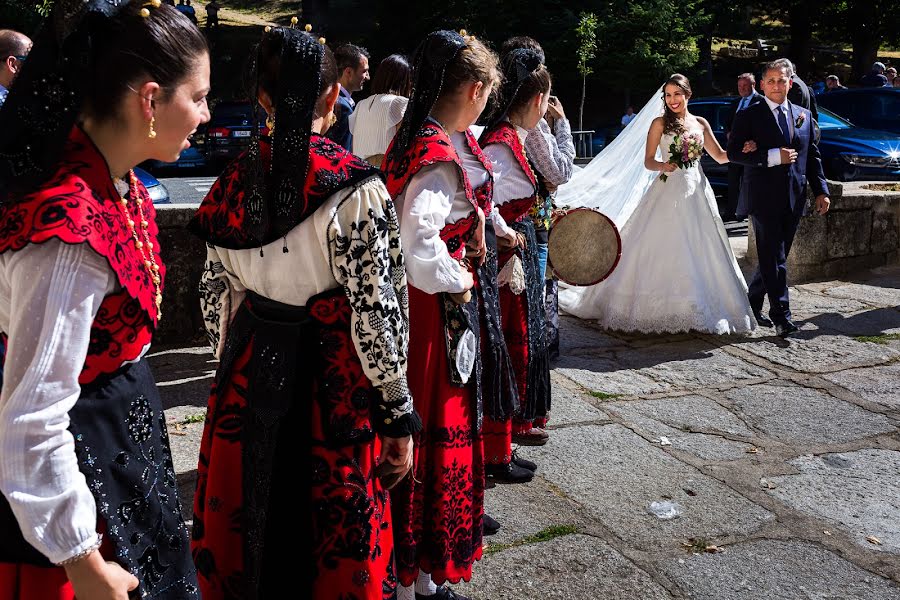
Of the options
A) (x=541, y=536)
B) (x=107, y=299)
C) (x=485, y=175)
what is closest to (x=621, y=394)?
(x=541, y=536)

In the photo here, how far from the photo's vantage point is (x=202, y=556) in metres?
2.42

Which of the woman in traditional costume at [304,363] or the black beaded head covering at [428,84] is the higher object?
the black beaded head covering at [428,84]

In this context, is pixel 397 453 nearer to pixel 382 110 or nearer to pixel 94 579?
pixel 94 579

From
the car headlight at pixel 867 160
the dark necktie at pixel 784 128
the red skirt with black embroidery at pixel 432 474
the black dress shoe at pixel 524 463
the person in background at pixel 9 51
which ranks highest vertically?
the person in background at pixel 9 51

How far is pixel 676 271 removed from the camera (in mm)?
6816

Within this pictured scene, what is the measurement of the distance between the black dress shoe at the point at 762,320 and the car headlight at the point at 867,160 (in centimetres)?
709

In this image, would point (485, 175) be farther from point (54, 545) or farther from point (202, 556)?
point (54, 545)

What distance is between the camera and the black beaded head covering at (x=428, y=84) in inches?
118

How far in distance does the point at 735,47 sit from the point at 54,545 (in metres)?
37.0

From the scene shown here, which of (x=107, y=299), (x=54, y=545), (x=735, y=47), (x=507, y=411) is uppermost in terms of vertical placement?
(x=735, y=47)

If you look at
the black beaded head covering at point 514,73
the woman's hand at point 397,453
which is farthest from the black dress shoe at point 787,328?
the woman's hand at point 397,453

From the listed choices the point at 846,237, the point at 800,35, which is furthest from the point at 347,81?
the point at 800,35

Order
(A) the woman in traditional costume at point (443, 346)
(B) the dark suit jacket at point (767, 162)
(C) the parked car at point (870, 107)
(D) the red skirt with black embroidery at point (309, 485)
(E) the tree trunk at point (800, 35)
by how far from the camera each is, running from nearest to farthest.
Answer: (D) the red skirt with black embroidery at point (309, 485)
(A) the woman in traditional costume at point (443, 346)
(B) the dark suit jacket at point (767, 162)
(C) the parked car at point (870, 107)
(E) the tree trunk at point (800, 35)

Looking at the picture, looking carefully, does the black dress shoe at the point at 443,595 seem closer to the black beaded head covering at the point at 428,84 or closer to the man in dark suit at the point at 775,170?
the black beaded head covering at the point at 428,84
